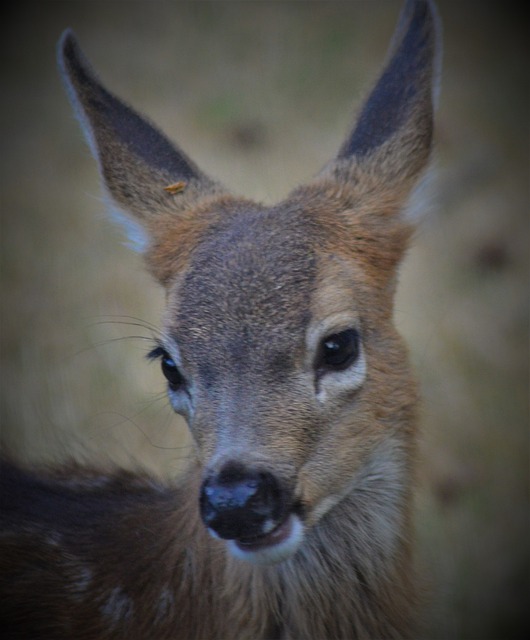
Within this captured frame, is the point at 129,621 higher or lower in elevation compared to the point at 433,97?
lower

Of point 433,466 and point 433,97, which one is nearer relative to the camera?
point 433,97

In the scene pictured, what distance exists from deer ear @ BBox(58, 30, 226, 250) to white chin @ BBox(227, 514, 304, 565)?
1.97 meters

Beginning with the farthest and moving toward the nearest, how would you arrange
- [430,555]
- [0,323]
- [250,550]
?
[0,323]
[430,555]
[250,550]

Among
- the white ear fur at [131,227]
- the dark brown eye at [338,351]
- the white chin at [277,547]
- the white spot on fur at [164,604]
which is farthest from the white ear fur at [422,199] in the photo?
the white spot on fur at [164,604]

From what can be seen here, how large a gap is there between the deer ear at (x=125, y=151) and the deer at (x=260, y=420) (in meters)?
0.01

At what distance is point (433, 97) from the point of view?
5.11m

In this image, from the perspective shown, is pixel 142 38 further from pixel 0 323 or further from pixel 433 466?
pixel 433 466

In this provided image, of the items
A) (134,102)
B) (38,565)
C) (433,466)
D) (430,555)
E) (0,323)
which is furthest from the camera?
(134,102)

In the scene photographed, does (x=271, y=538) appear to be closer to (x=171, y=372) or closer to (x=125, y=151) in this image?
(x=171, y=372)

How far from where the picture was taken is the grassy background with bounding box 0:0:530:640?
8055 millimetres

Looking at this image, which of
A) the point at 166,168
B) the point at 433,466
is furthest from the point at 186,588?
the point at 433,466

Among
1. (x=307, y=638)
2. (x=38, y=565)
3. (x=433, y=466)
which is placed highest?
(x=433, y=466)

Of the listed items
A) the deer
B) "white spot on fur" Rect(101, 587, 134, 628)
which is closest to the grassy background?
the deer

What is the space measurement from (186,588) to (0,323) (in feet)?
16.7
